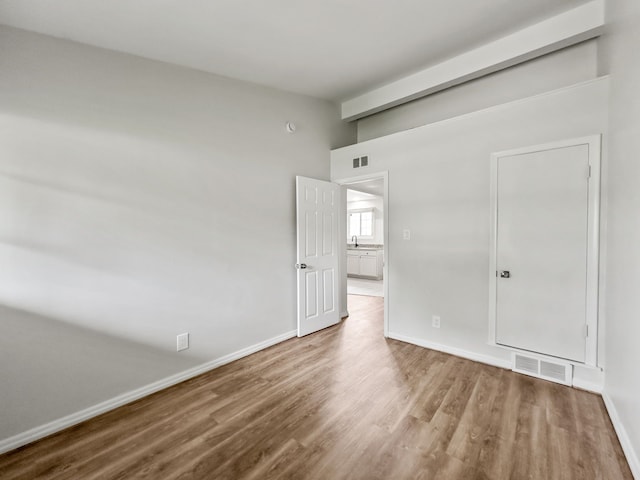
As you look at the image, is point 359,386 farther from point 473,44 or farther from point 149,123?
point 473,44

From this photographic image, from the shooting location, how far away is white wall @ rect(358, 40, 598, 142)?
2.60 meters

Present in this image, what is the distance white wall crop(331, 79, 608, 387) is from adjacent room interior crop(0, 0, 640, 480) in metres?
0.02

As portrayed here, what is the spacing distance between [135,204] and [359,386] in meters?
2.44

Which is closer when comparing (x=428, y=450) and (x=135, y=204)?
(x=428, y=450)

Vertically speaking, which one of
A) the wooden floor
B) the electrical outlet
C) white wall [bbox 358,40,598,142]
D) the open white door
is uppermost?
Result: white wall [bbox 358,40,598,142]

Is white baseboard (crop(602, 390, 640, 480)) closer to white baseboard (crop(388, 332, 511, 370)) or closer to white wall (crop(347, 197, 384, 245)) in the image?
white baseboard (crop(388, 332, 511, 370))

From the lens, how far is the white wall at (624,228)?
1.54 metres

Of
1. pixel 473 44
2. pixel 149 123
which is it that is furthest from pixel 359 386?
pixel 473 44

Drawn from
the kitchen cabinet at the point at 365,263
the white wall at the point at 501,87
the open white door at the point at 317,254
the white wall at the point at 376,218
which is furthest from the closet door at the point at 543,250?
the white wall at the point at 376,218

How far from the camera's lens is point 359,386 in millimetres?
2414

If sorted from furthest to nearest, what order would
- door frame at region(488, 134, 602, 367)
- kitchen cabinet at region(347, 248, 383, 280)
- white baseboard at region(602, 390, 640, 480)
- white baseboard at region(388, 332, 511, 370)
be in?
kitchen cabinet at region(347, 248, 383, 280), white baseboard at region(388, 332, 511, 370), door frame at region(488, 134, 602, 367), white baseboard at region(602, 390, 640, 480)

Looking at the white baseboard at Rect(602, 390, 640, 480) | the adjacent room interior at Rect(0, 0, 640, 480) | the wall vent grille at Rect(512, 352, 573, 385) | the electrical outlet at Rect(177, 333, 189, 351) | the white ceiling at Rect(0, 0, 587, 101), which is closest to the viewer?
the white baseboard at Rect(602, 390, 640, 480)

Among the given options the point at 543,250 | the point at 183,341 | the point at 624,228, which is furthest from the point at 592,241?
the point at 183,341

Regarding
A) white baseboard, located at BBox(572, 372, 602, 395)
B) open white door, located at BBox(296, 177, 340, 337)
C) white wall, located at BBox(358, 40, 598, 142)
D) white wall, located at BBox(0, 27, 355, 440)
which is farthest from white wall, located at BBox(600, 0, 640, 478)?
white wall, located at BBox(0, 27, 355, 440)
